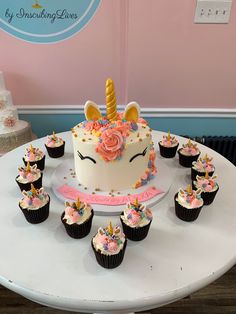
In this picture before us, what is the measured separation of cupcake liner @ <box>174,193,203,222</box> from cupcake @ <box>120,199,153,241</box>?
6.6 inches

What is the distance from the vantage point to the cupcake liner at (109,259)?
1.15m

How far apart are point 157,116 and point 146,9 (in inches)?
38.4

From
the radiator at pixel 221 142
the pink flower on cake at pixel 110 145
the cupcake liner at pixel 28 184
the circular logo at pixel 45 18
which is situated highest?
the circular logo at pixel 45 18

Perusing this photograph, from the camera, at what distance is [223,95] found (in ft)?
9.48

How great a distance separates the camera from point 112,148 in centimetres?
145

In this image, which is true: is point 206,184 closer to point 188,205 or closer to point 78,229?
point 188,205

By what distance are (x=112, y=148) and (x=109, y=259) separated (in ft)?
1.76

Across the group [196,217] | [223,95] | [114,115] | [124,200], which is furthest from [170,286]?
[223,95]

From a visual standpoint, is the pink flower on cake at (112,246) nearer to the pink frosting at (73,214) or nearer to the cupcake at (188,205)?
the pink frosting at (73,214)

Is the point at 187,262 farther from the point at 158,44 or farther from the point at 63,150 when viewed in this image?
the point at 158,44

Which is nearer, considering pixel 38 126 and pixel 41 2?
pixel 41 2

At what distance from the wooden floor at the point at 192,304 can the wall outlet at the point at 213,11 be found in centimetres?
215

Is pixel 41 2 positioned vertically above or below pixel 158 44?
above

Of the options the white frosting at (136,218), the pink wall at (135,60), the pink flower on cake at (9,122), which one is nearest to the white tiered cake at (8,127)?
the pink flower on cake at (9,122)
